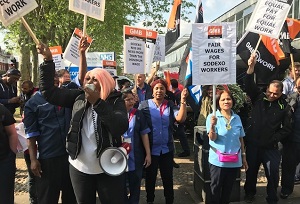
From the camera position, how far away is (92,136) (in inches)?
109

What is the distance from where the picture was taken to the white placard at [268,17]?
4.73 m

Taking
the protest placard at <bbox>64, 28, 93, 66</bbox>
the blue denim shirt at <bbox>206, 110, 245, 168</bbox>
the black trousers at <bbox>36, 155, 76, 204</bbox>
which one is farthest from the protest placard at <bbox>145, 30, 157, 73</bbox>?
the black trousers at <bbox>36, 155, 76, 204</bbox>

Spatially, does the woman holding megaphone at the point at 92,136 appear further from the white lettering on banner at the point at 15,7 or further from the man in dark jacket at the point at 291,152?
the man in dark jacket at the point at 291,152

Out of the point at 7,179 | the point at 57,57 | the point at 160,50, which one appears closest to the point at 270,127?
the point at 7,179

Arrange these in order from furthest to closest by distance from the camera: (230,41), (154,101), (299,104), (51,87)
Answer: (299,104) → (154,101) → (230,41) → (51,87)

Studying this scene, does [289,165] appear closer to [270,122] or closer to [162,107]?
[270,122]

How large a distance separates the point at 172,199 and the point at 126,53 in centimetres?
289

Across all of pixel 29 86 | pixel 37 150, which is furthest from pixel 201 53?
pixel 29 86

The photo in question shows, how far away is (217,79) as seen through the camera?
399 centimetres

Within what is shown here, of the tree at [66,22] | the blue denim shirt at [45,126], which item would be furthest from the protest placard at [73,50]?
the tree at [66,22]

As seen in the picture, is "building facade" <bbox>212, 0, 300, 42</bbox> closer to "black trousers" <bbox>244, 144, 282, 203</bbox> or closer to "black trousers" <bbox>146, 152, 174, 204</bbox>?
"black trousers" <bbox>244, 144, 282, 203</bbox>

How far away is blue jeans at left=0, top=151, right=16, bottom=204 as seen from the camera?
3.20m

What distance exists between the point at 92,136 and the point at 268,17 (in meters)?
3.38

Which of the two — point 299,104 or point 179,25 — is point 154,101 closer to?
point 299,104
